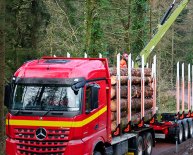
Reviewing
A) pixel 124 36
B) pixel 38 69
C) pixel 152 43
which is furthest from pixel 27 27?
pixel 38 69

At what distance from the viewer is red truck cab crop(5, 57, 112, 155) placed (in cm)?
994

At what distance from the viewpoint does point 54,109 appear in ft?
33.0

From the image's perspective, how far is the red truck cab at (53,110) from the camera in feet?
32.6

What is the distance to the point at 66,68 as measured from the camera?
10.5 m

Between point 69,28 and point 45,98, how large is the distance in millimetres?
14720

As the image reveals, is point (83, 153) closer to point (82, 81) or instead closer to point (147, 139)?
point (82, 81)

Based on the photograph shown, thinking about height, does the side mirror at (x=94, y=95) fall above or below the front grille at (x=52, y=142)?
above

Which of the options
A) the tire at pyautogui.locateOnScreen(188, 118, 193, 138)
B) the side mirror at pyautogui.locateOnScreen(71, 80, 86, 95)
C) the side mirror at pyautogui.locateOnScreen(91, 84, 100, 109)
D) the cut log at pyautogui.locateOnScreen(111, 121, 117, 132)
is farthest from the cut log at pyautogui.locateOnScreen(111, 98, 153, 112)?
the tire at pyautogui.locateOnScreen(188, 118, 193, 138)

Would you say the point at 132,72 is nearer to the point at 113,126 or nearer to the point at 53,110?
the point at 113,126

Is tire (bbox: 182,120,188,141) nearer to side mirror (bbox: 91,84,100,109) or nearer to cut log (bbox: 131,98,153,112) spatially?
cut log (bbox: 131,98,153,112)

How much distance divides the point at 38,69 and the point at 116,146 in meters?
3.72

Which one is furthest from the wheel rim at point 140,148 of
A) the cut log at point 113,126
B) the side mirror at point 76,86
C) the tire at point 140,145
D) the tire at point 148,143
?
the side mirror at point 76,86

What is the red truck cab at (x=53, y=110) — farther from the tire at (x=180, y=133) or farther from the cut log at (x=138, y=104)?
the tire at (x=180, y=133)

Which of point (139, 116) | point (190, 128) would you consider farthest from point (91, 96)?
point (190, 128)
